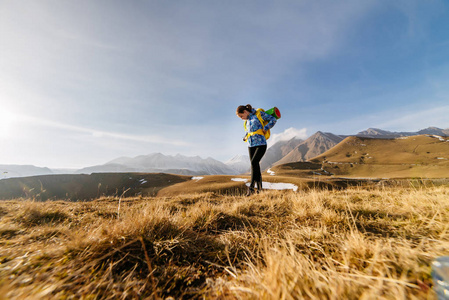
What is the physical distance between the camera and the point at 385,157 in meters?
93.6

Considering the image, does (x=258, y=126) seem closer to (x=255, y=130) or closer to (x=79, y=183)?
(x=255, y=130)

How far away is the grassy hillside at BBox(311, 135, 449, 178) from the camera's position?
241ft

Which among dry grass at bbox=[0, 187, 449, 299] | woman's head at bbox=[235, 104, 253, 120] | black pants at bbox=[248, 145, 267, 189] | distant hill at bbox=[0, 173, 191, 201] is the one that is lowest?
distant hill at bbox=[0, 173, 191, 201]

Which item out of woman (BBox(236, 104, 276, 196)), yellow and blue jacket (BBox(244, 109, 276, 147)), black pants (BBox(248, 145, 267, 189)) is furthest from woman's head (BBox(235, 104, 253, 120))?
black pants (BBox(248, 145, 267, 189))

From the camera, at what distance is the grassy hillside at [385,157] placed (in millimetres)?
73594

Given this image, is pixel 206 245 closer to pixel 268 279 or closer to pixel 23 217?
pixel 268 279

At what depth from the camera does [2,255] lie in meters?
1.26

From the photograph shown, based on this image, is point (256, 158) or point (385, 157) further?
point (385, 157)

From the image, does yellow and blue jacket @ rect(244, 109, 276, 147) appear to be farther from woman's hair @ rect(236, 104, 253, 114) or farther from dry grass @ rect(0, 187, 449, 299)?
dry grass @ rect(0, 187, 449, 299)

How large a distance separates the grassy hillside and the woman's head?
89223 millimetres

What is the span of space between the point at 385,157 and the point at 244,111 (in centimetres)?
12851

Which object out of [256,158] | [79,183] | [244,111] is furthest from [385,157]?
[79,183]

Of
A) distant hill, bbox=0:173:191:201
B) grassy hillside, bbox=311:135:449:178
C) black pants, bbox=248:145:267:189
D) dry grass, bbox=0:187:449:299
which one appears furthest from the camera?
grassy hillside, bbox=311:135:449:178

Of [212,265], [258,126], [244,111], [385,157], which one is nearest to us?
[212,265]
